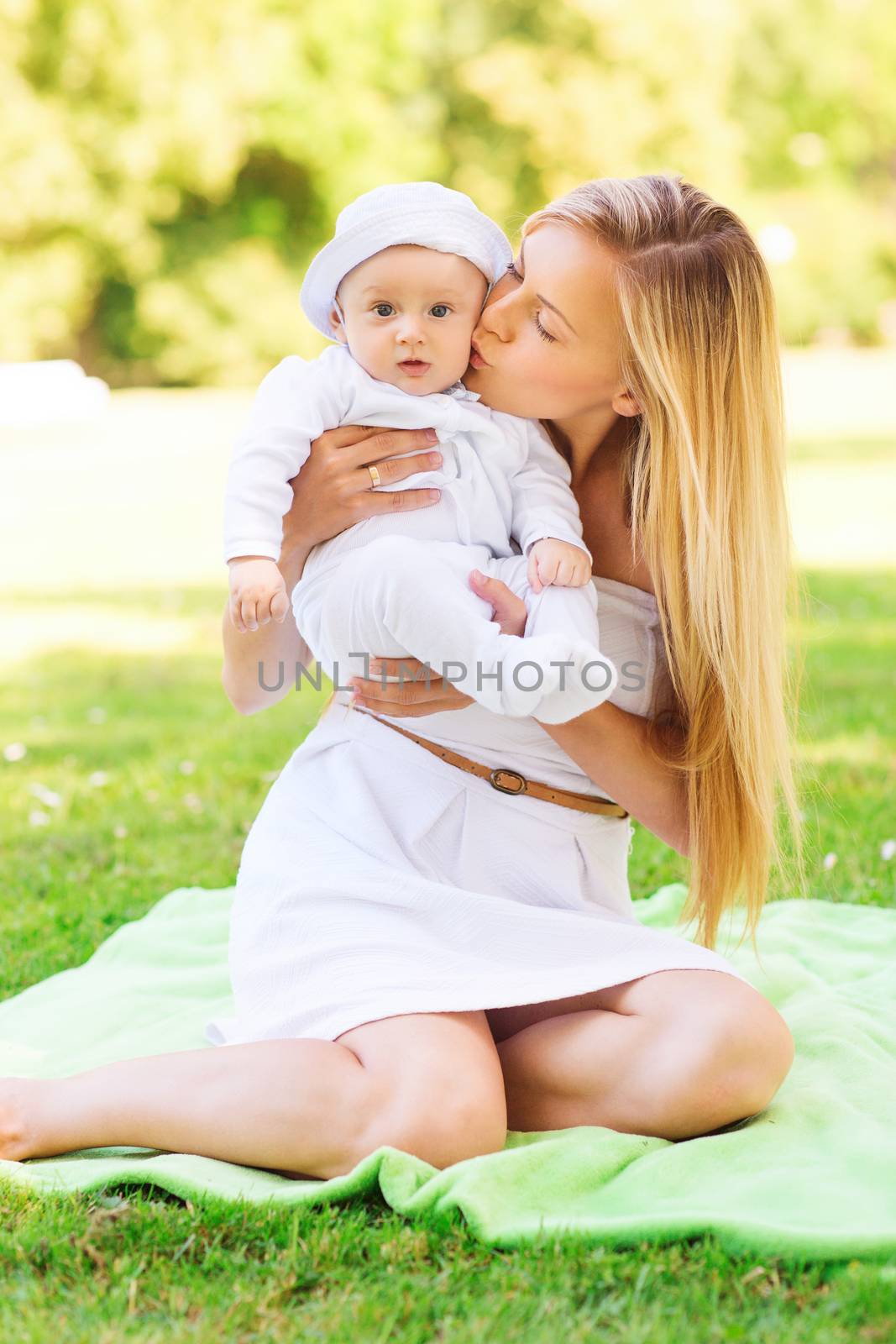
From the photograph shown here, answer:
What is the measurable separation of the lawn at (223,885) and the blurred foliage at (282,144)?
16.0 m

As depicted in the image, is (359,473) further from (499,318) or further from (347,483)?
(499,318)

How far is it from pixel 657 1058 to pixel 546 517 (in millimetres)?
849

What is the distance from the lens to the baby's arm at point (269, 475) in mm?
2186

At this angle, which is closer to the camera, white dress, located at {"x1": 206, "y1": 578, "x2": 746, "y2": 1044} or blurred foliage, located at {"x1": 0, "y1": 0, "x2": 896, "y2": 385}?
white dress, located at {"x1": 206, "y1": 578, "x2": 746, "y2": 1044}

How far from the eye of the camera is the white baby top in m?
2.38

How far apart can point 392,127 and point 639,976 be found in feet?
81.3

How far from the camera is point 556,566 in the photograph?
2271 mm

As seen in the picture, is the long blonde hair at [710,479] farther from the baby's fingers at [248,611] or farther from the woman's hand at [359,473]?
the baby's fingers at [248,611]

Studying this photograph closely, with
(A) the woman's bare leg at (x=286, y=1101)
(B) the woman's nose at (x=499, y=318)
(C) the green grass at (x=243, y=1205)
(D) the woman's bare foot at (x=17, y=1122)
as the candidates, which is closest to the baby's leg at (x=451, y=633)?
(B) the woman's nose at (x=499, y=318)

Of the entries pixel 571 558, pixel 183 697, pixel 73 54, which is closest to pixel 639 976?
pixel 571 558

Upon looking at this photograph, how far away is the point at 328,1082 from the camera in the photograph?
2061 mm

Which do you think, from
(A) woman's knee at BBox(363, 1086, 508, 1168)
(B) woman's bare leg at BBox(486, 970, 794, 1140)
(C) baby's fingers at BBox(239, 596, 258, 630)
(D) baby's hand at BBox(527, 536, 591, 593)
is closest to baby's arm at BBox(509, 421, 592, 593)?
(D) baby's hand at BBox(527, 536, 591, 593)

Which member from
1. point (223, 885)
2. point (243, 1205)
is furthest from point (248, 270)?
point (243, 1205)

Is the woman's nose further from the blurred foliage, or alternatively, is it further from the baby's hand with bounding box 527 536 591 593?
the blurred foliage
